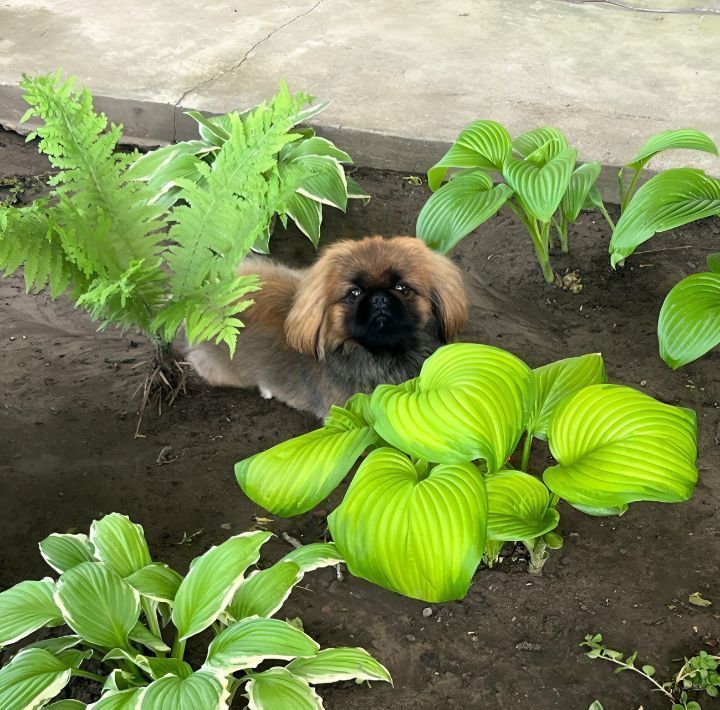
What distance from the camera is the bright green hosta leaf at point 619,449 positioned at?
1.48 metres

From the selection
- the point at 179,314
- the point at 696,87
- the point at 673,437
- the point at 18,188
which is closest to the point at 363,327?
the point at 179,314

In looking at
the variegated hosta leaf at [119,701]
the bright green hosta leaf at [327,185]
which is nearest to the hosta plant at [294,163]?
the bright green hosta leaf at [327,185]

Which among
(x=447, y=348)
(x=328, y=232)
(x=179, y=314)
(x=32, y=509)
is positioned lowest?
(x=32, y=509)

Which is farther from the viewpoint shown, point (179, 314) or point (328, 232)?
point (328, 232)

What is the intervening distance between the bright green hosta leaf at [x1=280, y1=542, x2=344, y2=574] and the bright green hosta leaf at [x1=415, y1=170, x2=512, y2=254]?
1167mm

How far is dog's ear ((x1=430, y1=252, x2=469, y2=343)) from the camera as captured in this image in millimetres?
2350

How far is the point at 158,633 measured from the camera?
1.71 metres

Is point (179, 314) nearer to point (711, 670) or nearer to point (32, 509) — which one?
point (32, 509)

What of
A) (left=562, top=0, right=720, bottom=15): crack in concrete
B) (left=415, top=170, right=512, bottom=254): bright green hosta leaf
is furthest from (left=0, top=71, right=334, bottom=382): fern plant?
(left=562, top=0, right=720, bottom=15): crack in concrete

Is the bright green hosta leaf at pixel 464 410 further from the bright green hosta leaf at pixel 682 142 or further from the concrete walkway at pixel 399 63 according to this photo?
the concrete walkway at pixel 399 63

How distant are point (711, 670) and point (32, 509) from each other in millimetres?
1673

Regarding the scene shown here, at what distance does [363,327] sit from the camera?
2287 mm

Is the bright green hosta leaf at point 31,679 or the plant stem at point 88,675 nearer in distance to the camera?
the bright green hosta leaf at point 31,679

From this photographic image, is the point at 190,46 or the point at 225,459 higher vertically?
the point at 190,46
